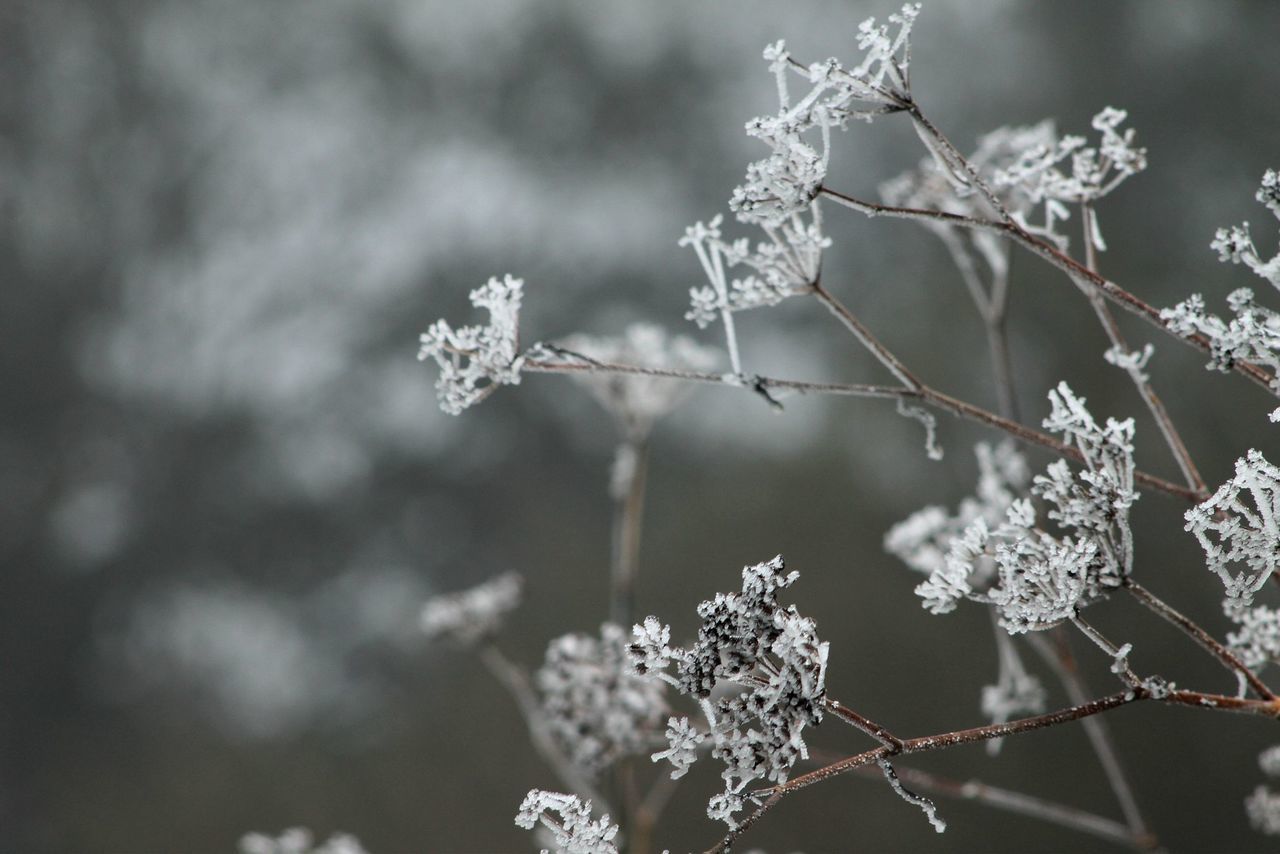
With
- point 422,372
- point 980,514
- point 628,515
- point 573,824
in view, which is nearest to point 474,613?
point 628,515

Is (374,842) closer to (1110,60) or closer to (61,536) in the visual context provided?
(61,536)

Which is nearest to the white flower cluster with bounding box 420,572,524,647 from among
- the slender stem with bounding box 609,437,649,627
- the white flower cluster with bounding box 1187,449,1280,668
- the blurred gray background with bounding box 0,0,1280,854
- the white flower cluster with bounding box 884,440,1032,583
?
the slender stem with bounding box 609,437,649,627

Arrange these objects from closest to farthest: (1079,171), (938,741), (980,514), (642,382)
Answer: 1. (938,741)
2. (1079,171)
3. (980,514)
4. (642,382)

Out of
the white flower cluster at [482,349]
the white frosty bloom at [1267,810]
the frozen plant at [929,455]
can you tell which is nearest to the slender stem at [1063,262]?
the frozen plant at [929,455]

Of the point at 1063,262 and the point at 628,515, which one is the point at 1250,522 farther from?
the point at 628,515

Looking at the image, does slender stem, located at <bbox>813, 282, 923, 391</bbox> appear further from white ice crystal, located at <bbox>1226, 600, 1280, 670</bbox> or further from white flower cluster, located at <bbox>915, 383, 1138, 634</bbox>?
white ice crystal, located at <bbox>1226, 600, 1280, 670</bbox>

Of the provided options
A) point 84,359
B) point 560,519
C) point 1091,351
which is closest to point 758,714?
point 1091,351
